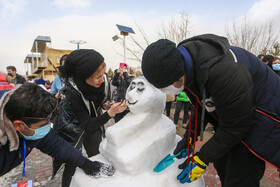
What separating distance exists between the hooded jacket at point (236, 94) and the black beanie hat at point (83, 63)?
902 millimetres

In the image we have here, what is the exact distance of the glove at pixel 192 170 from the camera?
51.7 inches

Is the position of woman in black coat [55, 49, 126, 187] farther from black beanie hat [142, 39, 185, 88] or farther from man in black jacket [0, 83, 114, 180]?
black beanie hat [142, 39, 185, 88]

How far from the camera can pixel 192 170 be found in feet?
4.37

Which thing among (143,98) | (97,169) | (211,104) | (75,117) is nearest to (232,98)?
(211,104)

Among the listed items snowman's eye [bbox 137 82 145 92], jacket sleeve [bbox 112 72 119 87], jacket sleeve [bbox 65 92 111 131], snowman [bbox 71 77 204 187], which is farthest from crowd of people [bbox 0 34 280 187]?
jacket sleeve [bbox 112 72 119 87]

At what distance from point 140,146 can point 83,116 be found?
0.67 meters

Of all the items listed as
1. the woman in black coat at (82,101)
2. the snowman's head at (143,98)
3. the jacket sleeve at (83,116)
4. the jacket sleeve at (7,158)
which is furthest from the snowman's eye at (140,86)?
the jacket sleeve at (7,158)

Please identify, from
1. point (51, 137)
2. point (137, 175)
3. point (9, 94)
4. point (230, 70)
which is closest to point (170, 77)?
point (230, 70)

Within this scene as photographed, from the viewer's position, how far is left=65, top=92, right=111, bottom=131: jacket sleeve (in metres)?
1.80

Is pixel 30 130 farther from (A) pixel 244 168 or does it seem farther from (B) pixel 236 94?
(A) pixel 244 168

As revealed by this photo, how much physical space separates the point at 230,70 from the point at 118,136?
3.17 ft

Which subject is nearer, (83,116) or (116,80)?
(83,116)

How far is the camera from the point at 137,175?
1492mm

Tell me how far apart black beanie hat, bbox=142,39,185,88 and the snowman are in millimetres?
563
